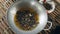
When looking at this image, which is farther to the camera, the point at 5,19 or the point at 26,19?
the point at 5,19

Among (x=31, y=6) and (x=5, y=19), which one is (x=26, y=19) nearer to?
(x=31, y=6)

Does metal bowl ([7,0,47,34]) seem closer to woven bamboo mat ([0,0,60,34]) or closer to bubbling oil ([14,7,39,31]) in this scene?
bubbling oil ([14,7,39,31])

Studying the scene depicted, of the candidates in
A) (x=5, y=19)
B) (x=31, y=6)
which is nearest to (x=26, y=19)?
(x=31, y=6)

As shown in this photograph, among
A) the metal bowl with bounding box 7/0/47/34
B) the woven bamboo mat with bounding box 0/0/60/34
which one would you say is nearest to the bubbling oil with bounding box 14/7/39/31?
the metal bowl with bounding box 7/0/47/34

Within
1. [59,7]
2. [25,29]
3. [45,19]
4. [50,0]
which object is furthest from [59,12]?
[25,29]

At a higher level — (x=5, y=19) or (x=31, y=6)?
(x=31, y=6)

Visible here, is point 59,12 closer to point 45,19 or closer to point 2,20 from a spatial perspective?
point 45,19

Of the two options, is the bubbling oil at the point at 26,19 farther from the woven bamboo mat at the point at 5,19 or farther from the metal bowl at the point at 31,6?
the woven bamboo mat at the point at 5,19

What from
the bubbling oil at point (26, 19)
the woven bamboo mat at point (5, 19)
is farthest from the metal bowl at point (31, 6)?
the woven bamboo mat at point (5, 19)

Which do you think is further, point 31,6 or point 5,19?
point 5,19
